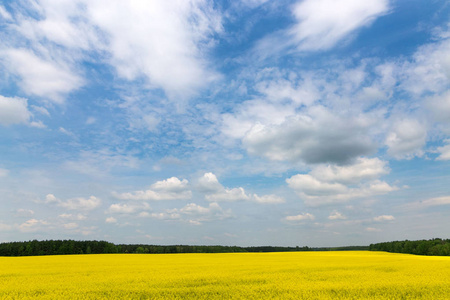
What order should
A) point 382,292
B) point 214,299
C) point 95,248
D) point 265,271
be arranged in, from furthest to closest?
point 95,248 < point 265,271 < point 382,292 < point 214,299

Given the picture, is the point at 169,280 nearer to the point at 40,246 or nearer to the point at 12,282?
the point at 12,282

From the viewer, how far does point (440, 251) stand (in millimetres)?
99125

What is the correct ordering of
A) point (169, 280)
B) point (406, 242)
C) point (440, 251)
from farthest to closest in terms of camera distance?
point (406, 242)
point (440, 251)
point (169, 280)

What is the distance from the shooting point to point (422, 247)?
111 metres

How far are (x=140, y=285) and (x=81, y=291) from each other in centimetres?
343

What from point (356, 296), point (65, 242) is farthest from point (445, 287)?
point (65, 242)

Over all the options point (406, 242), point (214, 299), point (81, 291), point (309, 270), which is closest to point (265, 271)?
A: point (309, 270)

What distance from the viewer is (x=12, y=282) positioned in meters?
21.3

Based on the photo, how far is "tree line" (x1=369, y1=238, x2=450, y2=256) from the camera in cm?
9938

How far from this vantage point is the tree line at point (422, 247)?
326 ft

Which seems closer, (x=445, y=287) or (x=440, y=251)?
(x=445, y=287)

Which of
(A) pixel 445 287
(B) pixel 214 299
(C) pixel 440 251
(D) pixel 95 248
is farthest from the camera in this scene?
(D) pixel 95 248

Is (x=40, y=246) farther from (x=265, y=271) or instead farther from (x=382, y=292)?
(x=382, y=292)

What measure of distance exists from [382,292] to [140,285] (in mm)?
14812
